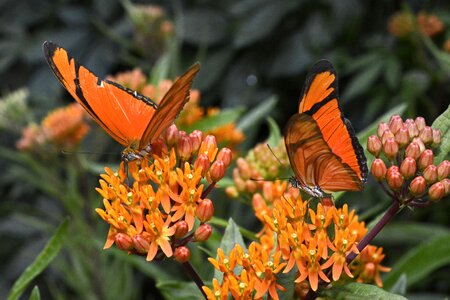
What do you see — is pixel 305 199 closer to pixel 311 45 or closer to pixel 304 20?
pixel 311 45

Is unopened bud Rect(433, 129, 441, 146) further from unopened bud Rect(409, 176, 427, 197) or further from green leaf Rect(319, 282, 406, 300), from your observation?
green leaf Rect(319, 282, 406, 300)

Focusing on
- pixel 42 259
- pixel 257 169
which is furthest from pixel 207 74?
pixel 42 259

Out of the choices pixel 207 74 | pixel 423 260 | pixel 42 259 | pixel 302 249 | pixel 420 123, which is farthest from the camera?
pixel 207 74

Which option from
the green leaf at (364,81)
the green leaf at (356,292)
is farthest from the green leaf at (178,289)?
the green leaf at (364,81)

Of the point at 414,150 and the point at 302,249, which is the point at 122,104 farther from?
the point at 414,150

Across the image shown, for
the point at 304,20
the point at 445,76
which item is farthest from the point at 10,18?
the point at 445,76

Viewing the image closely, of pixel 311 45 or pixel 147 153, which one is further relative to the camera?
pixel 311 45

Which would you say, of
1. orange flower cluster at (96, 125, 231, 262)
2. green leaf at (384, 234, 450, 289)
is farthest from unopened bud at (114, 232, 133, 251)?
green leaf at (384, 234, 450, 289)

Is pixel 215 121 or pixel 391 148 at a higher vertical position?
pixel 391 148
